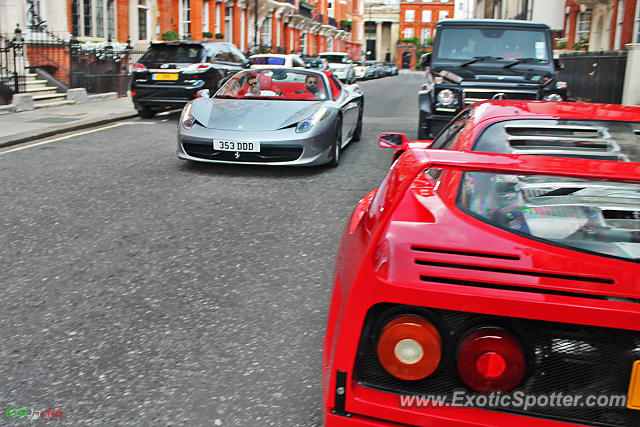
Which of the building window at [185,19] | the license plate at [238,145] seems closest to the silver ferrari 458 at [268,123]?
the license plate at [238,145]

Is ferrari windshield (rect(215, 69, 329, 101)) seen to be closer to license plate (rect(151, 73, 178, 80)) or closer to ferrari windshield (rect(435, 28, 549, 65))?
ferrari windshield (rect(435, 28, 549, 65))

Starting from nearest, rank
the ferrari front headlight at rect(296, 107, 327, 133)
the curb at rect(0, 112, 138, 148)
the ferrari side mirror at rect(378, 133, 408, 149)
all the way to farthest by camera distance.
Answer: the ferrari side mirror at rect(378, 133, 408, 149) < the ferrari front headlight at rect(296, 107, 327, 133) < the curb at rect(0, 112, 138, 148)

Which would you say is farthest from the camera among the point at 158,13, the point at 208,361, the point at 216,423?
the point at 158,13

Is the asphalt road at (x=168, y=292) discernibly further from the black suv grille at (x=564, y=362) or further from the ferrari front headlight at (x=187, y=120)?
the black suv grille at (x=564, y=362)

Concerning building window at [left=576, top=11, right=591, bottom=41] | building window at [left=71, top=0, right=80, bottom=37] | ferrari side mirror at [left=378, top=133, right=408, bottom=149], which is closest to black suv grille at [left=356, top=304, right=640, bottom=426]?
ferrari side mirror at [left=378, top=133, right=408, bottom=149]

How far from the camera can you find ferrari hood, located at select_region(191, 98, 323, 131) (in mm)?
7645

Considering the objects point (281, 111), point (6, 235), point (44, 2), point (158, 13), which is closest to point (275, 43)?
point (158, 13)

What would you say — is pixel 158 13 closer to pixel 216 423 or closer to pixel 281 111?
pixel 281 111

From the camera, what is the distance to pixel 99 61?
18906mm

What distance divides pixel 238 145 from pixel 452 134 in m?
4.07

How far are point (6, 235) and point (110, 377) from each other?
9.16 ft

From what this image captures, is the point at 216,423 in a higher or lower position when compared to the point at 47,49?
lower

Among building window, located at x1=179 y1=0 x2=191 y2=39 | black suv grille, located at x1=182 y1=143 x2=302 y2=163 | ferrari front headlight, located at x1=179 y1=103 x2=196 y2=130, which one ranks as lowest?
black suv grille, located at x1=182 y1=143 x2=302 y2=163

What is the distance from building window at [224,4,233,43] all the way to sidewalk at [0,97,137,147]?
20.7m
